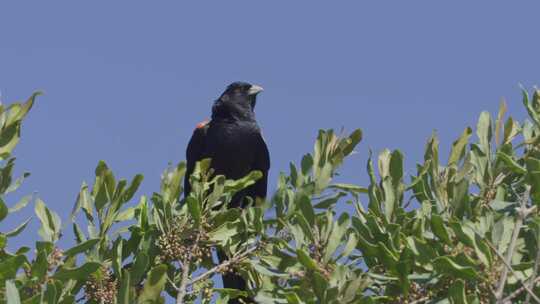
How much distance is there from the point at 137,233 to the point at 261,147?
12.5 feet

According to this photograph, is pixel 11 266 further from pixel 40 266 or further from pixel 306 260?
pixel 306 260

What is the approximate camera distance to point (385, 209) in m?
5.40

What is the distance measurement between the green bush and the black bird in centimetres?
301

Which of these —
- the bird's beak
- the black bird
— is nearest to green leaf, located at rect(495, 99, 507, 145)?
the black bird

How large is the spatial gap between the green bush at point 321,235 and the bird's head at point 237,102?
12.1 feet

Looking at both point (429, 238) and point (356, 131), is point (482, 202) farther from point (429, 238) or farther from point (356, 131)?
point (356, 131)

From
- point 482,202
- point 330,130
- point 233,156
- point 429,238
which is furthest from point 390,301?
point 233,156

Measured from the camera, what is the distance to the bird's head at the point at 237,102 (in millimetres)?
10016

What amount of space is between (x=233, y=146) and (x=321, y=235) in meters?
4.41

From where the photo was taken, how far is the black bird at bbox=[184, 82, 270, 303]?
9.40m

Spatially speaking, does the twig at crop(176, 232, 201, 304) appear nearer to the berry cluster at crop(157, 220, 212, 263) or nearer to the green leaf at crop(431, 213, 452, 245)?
the berry cluster at crop(157, 220, 212, 263)

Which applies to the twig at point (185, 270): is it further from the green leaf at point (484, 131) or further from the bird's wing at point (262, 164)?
the bird's wing at point (262, 164)

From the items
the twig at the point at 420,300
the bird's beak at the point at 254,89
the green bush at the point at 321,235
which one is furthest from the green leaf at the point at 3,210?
the bird's beak at the point at 254,89

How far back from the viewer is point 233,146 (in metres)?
9.47
